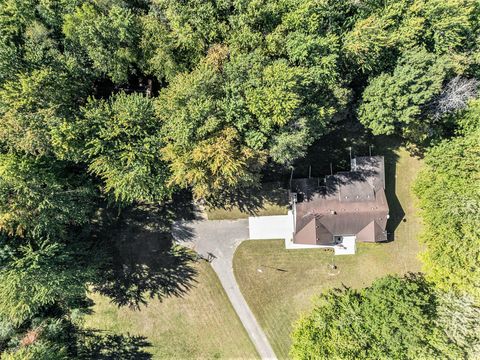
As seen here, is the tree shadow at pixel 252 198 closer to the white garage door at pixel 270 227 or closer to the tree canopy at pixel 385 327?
the white garage door at pixel 270 227

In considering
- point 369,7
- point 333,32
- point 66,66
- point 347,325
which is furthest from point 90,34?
point 347,325

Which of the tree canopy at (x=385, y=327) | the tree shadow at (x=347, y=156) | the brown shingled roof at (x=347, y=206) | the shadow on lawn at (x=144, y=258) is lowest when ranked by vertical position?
the tree canopy at (x=385, y=327)

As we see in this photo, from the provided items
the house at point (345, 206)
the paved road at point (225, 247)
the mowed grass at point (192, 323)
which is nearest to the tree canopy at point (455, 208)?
the house at point (345, 206)

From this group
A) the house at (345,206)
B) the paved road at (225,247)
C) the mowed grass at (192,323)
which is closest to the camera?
the house at (345,206)

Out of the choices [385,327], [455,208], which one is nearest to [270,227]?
[385,327]

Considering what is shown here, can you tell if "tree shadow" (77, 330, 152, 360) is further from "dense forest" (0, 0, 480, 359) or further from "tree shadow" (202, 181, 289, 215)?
"tree shadow" (202, 181, 289, 215)

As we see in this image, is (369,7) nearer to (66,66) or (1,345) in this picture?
(66,66)

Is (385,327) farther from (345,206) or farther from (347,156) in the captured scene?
(347,156)

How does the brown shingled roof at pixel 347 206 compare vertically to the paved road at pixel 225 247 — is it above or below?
above
